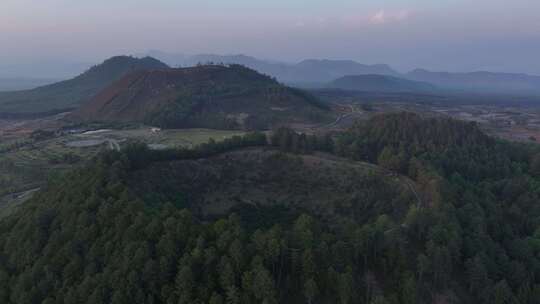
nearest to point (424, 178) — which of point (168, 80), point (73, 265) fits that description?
point (73, 265)

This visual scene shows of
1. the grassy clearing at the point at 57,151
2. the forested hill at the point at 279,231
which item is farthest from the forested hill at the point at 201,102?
the forested hill at the point at 279,231

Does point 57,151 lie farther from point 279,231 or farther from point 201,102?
point 279,231

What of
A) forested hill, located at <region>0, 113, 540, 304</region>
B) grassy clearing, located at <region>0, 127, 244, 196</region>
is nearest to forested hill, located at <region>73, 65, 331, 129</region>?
grassy clearing, located at <region>0, 127, 244, 196</region>

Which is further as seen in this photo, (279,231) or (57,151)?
(57,151)

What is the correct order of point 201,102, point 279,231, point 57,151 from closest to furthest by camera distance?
→ point 279,231
point 57,151
point 201,102

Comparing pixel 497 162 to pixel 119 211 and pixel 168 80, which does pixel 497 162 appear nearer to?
pixel 119 211

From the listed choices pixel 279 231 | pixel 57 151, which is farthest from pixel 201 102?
pixel 279 231

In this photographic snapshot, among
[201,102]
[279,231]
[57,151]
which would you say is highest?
[201,102]

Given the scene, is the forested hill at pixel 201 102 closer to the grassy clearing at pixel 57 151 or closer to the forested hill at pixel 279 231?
the grassy clearing at pixel 57 151
